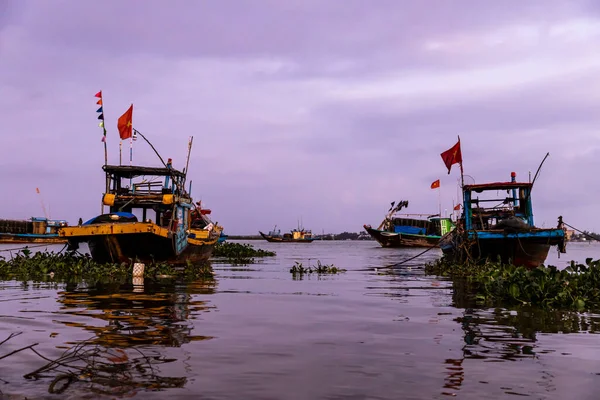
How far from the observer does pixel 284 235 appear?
145 metres

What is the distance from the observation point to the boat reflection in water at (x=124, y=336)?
5461mm

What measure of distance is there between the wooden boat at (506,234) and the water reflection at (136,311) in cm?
1181

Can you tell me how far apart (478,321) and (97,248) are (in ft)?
50.6

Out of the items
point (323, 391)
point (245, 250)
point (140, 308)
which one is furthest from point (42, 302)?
point (245, 250)

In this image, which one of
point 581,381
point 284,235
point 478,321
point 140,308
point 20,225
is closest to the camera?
point 581,381

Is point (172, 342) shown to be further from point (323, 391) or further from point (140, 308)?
point (140, 308)

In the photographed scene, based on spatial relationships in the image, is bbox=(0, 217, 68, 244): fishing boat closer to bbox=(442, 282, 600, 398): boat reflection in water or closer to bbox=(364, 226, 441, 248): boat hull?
bbox=(364, 226, 441, 248): boat hull

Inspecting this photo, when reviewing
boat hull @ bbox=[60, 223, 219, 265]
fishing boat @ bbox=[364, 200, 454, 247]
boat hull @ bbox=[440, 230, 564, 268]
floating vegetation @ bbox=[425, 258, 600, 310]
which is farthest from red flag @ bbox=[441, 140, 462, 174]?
fishing boat @ bbox=[364, 200, 454, 247]

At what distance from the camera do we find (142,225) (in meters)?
20.1

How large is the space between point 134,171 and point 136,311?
13711mm

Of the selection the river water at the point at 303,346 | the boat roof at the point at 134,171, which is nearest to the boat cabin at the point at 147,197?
the boat roof at the point at 134,171

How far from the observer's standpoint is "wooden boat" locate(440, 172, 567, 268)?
22.4m

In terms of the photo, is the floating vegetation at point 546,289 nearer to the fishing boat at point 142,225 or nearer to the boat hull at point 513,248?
the boat hull at point 513,248

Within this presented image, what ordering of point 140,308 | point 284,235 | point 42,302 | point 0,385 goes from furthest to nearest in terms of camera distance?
point 284,235
point 42,302
point 140,308
point 0,385
